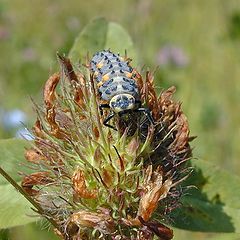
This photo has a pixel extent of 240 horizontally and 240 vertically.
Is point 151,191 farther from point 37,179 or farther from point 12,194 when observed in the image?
point 12,194

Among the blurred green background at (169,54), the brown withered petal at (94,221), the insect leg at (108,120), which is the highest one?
the blurred green background at (169,54)

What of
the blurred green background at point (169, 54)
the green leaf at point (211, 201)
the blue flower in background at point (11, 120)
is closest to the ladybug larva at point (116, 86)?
the green leaf at point (211, 201)

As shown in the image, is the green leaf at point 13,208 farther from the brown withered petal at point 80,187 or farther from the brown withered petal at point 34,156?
the brown withered petal at point 80,187

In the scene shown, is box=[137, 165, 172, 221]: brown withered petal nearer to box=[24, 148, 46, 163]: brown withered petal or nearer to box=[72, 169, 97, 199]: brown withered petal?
box=[72, 169, 97, 199]: brown withered petal

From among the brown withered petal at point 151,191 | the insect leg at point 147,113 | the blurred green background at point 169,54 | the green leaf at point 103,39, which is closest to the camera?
the brown withered petal at point 151,191

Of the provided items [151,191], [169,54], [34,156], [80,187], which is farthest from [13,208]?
[169,54]

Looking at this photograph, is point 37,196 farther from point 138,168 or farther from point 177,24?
point 177,24

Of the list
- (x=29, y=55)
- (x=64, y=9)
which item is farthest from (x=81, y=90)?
(x=64, y=9)
